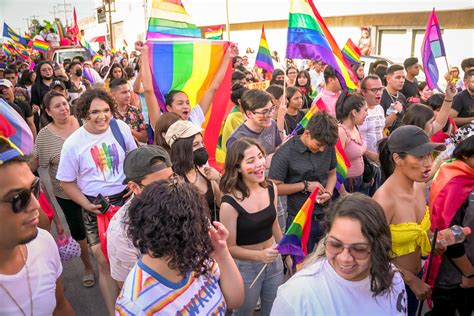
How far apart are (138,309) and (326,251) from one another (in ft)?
2.80

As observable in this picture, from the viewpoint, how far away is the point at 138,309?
1731 millimetres

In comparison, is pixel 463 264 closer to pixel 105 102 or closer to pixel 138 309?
pixel 138 309

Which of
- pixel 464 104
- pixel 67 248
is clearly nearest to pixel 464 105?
pixel 464 104

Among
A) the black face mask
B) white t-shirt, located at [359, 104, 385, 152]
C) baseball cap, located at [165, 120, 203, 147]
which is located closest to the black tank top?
the black face mask

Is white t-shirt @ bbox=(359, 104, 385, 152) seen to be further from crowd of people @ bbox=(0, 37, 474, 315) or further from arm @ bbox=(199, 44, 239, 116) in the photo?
arm @ bbox=(199, 44, 239, 116)

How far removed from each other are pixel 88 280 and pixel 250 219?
230 cm

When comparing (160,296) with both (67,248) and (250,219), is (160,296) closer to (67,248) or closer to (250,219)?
(250,219)

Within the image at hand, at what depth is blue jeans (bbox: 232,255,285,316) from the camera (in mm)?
2870

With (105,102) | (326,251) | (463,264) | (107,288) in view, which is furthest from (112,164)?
(463,264)

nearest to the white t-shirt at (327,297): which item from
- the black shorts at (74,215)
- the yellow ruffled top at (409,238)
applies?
the yellow ruffled top at (409,238)

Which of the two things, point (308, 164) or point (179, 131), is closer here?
point (179, 131)

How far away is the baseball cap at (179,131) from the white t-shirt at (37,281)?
4.20 feet

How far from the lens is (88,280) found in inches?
167

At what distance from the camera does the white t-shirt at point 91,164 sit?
3.47 m
